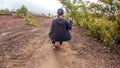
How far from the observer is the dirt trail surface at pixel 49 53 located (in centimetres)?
968

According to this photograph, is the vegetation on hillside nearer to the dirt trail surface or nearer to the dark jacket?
the dirt trail surface

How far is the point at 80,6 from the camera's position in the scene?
706 inches

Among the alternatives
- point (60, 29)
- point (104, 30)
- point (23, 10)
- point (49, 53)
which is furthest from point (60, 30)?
point (23, 10)

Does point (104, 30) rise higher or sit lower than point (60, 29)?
lower

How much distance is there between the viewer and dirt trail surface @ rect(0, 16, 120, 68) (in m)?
9.68

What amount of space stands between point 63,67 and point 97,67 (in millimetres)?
1083

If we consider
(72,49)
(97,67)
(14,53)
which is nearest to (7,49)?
(14,53)

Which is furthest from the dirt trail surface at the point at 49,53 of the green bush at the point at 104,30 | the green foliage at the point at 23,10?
the green foliage at the point at 23,10

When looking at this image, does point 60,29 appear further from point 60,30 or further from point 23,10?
point 23,10

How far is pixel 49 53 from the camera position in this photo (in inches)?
419

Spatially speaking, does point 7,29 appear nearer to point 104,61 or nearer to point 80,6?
point 80,6

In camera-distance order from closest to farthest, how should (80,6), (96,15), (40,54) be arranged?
(40,54) → (96,15) → (80,6)

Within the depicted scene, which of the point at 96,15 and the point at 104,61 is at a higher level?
the point at 96,15

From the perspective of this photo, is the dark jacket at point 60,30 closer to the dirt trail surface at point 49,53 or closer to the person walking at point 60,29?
the person walking at point 60,29
